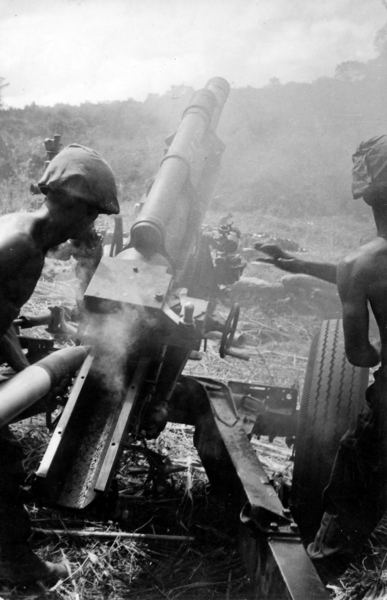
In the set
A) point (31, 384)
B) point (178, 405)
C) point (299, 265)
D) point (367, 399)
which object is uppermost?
point (31, 384)

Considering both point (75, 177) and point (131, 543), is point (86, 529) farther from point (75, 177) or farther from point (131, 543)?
point (75, 177)

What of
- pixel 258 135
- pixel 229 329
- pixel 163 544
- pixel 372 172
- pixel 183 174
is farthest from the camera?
pixel 258 135

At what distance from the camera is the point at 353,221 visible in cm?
2083

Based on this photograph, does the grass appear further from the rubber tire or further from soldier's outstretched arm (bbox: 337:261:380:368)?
soldier's outstretched arm (bbox: 337:261:380:368)

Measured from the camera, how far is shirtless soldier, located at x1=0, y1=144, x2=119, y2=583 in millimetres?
2260

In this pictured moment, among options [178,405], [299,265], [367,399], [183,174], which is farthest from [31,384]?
[183,174]

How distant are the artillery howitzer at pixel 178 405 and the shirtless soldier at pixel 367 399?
27cm

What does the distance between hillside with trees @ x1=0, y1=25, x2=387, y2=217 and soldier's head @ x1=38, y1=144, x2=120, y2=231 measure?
553 inches

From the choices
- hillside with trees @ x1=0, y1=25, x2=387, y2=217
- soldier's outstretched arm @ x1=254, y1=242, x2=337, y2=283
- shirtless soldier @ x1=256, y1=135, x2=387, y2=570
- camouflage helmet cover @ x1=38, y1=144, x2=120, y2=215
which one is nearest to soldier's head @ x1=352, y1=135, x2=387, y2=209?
shirtless soldier @ x1=256, y1=135, x2=387, y2=570

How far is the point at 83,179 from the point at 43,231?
289 mm

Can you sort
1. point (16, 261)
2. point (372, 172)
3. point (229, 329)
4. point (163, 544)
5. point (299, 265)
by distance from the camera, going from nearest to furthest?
point (16, 261)
point (372, 172)
point (163, 544)
point (299, 265)
point (229, 329)

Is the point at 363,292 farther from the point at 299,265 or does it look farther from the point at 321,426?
the point at 321,426

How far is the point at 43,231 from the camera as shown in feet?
7.55

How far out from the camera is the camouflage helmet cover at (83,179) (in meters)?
2.36
